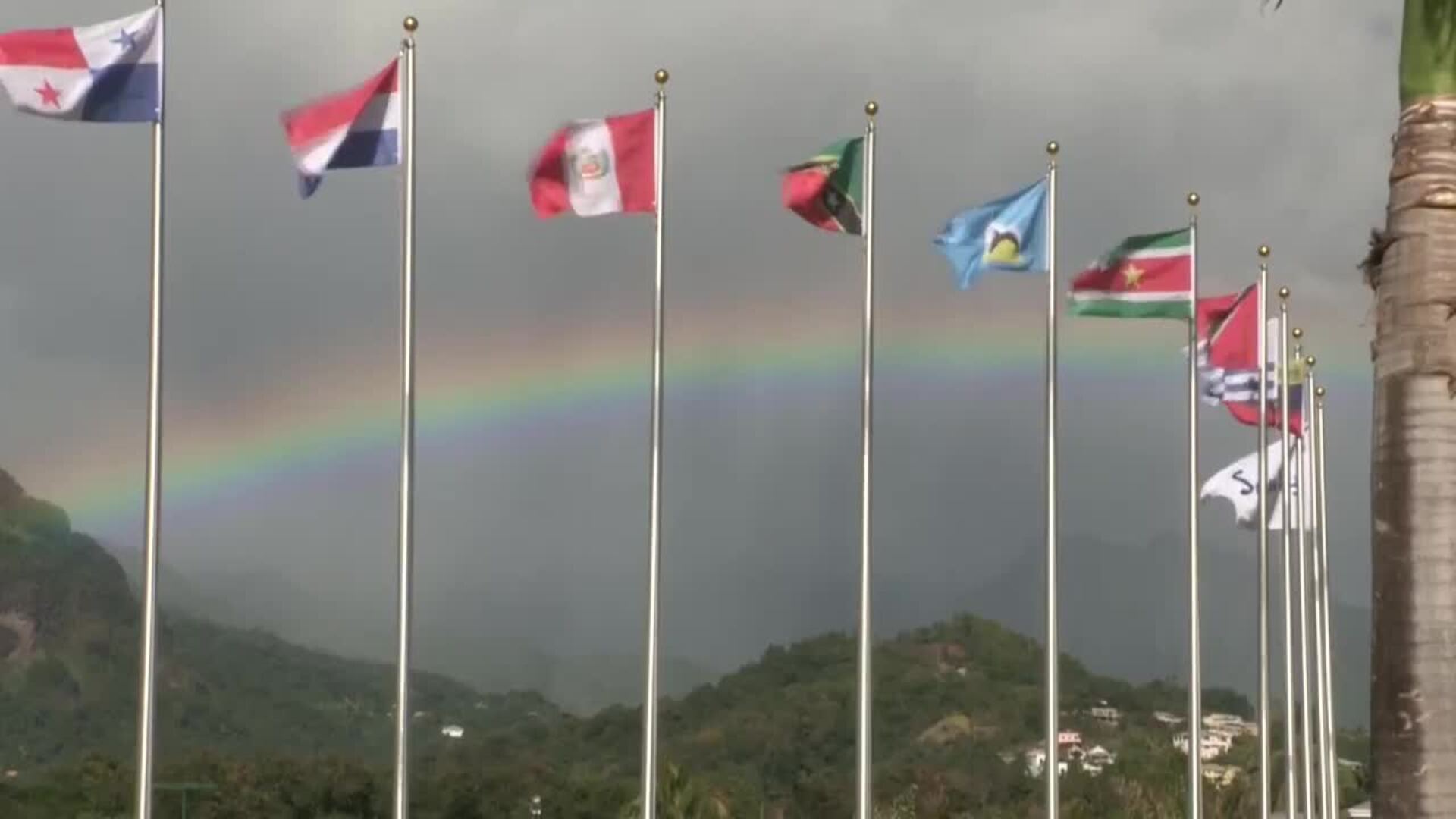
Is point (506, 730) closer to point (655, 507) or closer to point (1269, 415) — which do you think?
point (1269, 415)

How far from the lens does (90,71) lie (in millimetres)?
19969

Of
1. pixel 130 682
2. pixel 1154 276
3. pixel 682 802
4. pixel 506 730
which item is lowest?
pixel 506 730

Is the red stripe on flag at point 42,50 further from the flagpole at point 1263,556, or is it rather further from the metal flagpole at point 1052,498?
the flagpole at point 1263,556

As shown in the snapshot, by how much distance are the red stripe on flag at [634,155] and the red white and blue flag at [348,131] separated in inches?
97.1

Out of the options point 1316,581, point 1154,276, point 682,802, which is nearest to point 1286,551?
point 1316,581

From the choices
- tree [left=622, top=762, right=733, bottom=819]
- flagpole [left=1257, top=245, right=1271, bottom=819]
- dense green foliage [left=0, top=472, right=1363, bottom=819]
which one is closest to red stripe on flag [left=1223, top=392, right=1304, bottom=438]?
flagpole [left=1257, top=245, right=1271, bottom=819]

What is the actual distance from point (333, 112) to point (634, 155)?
11.0ft

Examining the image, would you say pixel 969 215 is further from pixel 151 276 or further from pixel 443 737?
pixel 443 737

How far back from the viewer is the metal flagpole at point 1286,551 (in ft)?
114

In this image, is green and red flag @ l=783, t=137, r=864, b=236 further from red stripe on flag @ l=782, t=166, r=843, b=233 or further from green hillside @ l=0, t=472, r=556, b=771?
green hillside @ l=0, t=472, r=556, b=771

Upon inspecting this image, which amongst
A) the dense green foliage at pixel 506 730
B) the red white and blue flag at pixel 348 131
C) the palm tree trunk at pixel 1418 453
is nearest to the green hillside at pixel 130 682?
the dense green foliage at pixel 506 730

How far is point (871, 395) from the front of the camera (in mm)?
26016

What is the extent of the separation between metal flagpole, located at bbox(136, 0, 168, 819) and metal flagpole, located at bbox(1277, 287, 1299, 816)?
1897cm

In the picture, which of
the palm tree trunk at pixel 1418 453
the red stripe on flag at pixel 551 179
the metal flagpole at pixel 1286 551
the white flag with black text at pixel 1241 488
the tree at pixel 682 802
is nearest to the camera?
the palm tree trunk at pixel 1418 453
